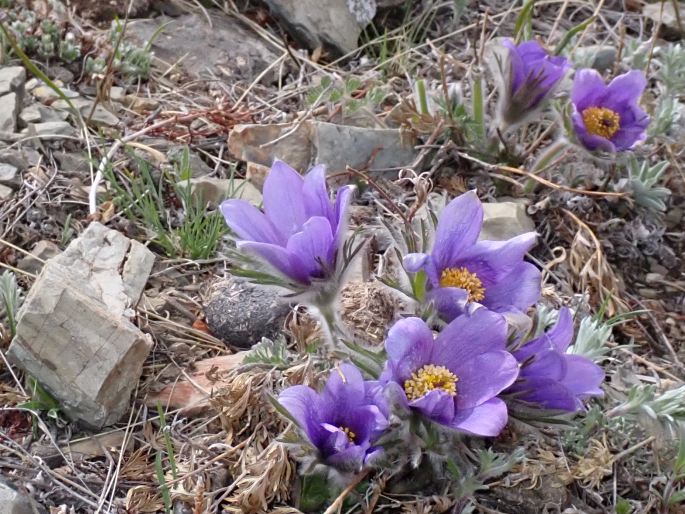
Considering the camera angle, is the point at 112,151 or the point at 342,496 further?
the point at 112,151

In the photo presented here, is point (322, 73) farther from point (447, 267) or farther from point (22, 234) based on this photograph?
point (447, 267)

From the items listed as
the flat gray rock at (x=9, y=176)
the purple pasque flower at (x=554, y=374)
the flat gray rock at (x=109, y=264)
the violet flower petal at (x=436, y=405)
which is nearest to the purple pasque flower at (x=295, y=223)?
the violet flower petal at (x=436, y=405)

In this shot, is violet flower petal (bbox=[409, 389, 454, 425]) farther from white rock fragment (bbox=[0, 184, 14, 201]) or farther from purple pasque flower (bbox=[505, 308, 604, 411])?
white rock fragment (bbox=[0, 184, 14, 201])

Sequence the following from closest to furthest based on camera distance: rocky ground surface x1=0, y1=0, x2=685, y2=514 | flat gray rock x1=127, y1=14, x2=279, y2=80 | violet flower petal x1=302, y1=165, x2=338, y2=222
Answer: violet flower petal x1=302, y1=165, x2=338, y2=222 → rocky ground surface x1=0, y1=0, x2=685, y2=514 → flat gray rock x1=127, y1=14, x2=279, y2=80

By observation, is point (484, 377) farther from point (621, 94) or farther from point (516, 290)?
point (621, 94)

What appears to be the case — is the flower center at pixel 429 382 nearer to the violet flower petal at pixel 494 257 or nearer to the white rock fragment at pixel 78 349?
the violet flower petal at pixel 494 257

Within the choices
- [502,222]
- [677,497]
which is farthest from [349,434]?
[502,222]

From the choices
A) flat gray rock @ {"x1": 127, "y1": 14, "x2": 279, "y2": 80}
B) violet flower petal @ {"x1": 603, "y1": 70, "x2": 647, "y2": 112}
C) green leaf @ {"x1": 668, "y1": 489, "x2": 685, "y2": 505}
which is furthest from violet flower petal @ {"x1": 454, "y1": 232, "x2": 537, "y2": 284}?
flat gray rock @ {"x1": 127, "y1": 14, "x2": 279, "y2": 80}
